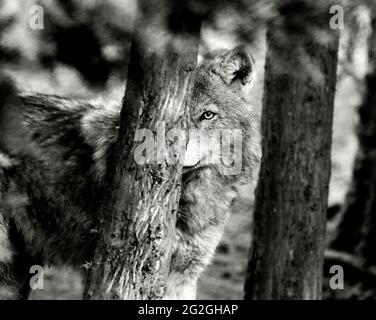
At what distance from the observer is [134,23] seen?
3.18 m

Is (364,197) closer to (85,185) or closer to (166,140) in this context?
(85,185)

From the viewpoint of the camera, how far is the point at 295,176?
4.19m

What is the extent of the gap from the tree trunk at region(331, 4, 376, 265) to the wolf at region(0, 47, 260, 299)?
2220 mm

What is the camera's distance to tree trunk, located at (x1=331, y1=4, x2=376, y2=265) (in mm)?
6477

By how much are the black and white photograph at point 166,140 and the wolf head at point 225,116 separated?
1cm

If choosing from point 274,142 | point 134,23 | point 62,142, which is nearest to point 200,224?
point 274,142

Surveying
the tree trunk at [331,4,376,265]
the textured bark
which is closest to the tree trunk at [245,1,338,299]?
the textured bark

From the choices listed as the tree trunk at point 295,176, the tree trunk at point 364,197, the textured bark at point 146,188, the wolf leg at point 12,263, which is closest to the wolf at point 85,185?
the wolf leg at point 12,263

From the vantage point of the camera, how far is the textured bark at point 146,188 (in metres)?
3.35

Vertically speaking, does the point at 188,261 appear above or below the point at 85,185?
below

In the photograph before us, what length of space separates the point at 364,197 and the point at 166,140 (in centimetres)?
393

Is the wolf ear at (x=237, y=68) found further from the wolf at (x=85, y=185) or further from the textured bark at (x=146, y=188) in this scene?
the textured bark at (x=146, y=188)
